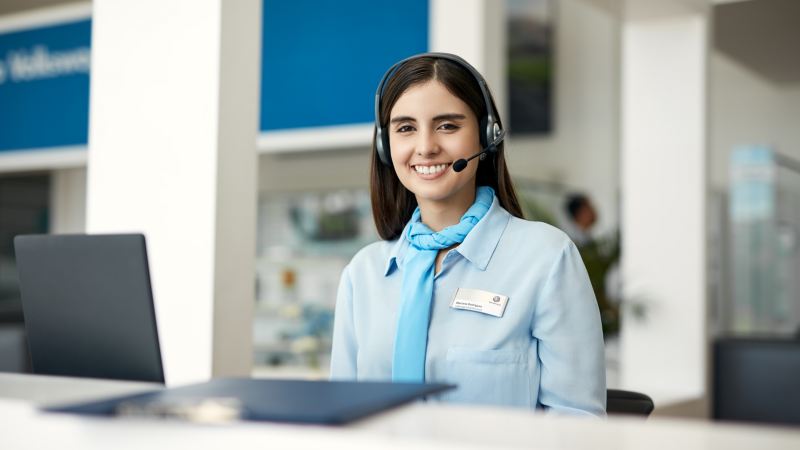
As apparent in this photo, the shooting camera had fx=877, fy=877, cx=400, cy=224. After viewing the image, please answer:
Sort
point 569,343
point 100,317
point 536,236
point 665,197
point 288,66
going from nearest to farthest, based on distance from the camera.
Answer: point 100,317
point 569,343
point 536,236
point 665,197
point 288,66

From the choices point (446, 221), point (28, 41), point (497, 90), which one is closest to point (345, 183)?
point (28, 41)

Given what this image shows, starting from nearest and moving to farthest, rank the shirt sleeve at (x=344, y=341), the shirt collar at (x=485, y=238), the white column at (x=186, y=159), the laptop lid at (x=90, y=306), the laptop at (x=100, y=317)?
the laptop at (x=100, y=317)
the laptop lid at (x=90, y=306)
the shirt collar at (x=485, y=238)
the shirt sleeve at (x=344, y=341)
the white column at (x=186, y=159)

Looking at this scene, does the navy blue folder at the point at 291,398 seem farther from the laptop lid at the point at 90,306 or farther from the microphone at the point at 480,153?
Answer: the microphone at the point at 480,153

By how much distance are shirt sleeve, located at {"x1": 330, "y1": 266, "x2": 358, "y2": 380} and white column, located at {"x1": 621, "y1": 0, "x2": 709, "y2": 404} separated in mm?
2964

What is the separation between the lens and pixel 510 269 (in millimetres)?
1769

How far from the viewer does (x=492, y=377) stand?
171 centimetres

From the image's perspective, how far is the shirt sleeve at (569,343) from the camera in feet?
5.53

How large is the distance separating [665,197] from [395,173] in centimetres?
297

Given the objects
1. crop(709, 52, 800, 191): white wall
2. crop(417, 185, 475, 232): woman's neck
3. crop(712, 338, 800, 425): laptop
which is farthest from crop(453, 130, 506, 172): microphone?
crop(709, 52, 800, 191): white wall

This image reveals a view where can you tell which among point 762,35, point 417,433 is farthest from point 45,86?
point 417,433

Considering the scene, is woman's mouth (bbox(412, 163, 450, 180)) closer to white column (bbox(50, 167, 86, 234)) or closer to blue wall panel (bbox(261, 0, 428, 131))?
blue wall panel (bbox(261, 0, 428, 131))

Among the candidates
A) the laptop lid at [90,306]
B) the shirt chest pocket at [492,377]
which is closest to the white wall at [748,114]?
the shirt chest pocket at [492,377]

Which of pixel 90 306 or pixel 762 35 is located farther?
pixel 762 35

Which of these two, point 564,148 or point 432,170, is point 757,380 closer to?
point 432,170
